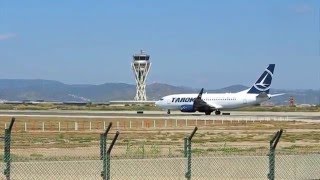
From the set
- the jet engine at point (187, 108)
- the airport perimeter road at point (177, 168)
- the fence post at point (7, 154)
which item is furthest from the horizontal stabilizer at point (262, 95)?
the fence post at point (7, 154)

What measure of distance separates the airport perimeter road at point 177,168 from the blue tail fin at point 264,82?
100m

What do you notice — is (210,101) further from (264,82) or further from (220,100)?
(264,82)

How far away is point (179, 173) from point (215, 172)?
1.33 meters

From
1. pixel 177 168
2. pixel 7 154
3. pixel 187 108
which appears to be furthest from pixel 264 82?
pixel 7 154

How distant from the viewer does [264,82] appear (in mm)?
119500

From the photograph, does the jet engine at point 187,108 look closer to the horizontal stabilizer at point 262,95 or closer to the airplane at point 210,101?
the airplane at point 210,101

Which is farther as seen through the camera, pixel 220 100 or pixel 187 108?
pixel 220 100

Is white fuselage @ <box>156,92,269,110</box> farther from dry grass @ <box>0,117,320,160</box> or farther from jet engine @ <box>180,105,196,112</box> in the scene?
dry grass @ <box>0,117,320,160</box>

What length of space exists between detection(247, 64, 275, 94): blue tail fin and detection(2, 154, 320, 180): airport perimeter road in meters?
100

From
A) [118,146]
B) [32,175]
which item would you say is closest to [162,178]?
[32,175]

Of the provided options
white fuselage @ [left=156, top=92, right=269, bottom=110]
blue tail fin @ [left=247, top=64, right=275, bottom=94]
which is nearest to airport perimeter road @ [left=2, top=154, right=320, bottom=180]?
white fuselage @ [left=156, top=92, right=269, bottom=110]

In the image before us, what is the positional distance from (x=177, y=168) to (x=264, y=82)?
103352mm

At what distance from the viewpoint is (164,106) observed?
11462 centimetres

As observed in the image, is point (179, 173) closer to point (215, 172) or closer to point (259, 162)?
point (215, 172)
